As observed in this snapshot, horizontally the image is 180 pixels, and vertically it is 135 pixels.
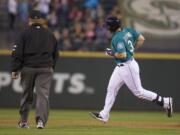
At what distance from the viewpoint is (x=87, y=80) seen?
65.7 ft

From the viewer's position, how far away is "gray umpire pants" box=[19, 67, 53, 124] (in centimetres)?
1250

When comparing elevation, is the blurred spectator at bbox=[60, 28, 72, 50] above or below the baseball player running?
below

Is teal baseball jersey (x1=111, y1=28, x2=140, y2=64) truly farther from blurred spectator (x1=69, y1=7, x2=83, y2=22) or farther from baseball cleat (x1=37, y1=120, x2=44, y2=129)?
blurred spectator (x1=69, y1=7, x2=83, y2=22)

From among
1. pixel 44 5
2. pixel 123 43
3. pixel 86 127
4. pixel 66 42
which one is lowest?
pixel 66 42

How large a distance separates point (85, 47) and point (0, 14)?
10.4 ft

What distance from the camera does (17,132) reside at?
11.7m

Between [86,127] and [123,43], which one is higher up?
[123,43]

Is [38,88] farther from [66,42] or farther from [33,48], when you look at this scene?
[66,42]

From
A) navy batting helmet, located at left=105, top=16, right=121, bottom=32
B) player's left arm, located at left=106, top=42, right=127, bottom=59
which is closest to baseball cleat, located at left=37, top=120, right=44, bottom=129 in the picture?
player's left arm, located at left=106, top=42, right=127, bottom=59

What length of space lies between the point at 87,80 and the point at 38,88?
7.52 metres

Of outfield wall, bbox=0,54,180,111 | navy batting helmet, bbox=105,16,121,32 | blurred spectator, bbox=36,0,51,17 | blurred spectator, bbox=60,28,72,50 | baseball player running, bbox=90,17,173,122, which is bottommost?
outfield wall, bbox=0,54,180,111

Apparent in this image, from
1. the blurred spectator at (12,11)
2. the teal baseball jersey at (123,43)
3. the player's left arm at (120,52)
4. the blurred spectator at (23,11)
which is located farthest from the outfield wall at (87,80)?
the player's left arm at (120,52)

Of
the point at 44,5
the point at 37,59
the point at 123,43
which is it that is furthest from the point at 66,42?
the point at 37,59

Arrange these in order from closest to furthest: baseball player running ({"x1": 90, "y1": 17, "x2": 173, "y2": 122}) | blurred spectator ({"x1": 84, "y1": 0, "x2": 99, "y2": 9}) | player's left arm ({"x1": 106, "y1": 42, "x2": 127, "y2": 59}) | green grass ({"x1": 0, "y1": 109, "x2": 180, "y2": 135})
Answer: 1. green grass ({"x1": 0, "y1": 109, "x2": 180, "y2": 135})
2. player's left arm ({"x1": 106, "y1": 42, "x2": 127, "y2": 59})
3. baseball player running ({"x1": 90, "y1": 17, "x2": 173, "y2": 122})
4. blurred spectator ({"x1": 84, "y1": 0, "x2": 99, "y2": 9})
